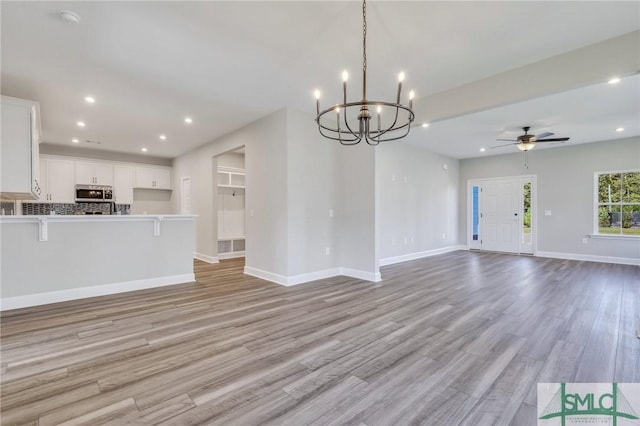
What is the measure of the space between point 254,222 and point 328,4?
11.9ft

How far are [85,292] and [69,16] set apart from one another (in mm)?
3298

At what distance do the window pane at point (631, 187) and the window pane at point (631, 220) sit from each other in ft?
0.58

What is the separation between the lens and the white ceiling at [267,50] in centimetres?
241

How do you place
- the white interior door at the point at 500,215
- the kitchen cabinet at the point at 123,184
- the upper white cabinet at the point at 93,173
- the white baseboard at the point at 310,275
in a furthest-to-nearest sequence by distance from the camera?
the white interior door at the point at 500,215
the kitchen cabinet at the point at 123,184
the upper white cabinet at the point at 93,173
the white baseboard at the point at 310,275

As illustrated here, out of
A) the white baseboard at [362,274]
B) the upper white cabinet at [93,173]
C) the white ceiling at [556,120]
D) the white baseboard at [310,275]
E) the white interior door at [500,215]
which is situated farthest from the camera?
the white interior door at [500,215]

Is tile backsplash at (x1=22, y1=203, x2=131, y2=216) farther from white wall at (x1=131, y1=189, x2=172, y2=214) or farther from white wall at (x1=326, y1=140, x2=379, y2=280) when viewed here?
white wall at (x1=326, y1=140, x2=379, y2=280)

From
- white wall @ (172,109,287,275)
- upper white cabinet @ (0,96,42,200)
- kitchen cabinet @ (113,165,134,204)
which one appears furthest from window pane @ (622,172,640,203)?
kitchen cabinet @ (113,165,134,204)

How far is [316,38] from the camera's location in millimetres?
2785

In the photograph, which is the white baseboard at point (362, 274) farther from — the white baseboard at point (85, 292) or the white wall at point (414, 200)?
the white baseboard at point (85, 292)

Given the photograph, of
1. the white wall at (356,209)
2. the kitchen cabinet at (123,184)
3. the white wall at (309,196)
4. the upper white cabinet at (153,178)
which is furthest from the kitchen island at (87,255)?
the upper white cabinet at (153,178)

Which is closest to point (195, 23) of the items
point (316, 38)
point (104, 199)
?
point (316, 38)

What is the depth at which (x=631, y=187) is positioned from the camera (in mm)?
6316

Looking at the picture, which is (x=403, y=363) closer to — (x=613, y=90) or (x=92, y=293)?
(x=92, y=293)
